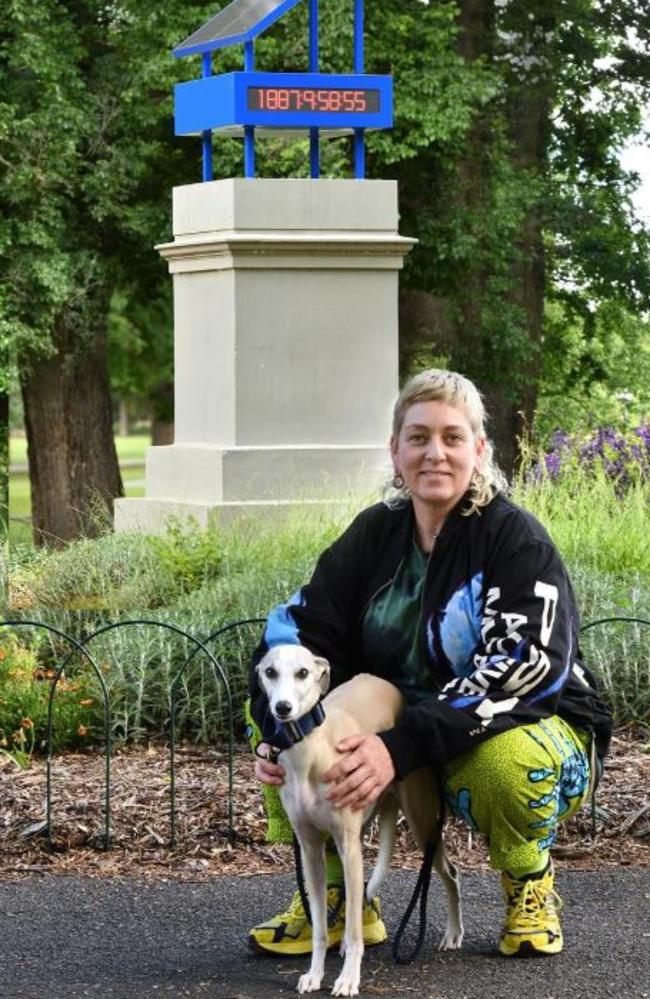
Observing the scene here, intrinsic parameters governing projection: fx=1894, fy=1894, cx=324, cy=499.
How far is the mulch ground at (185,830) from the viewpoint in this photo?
565 centimetres

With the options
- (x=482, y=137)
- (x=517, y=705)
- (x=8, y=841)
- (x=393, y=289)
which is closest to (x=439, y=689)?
(x=517, y=705)

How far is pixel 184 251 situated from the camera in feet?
37.6

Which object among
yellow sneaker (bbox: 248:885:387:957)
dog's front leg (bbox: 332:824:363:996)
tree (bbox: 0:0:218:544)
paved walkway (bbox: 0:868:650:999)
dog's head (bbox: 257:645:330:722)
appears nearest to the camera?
dog's head (bbox: 257:645:330:722)

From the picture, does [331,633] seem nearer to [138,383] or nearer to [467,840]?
[467,840]

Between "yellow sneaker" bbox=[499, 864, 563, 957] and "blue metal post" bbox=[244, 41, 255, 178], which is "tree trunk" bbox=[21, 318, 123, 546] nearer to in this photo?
"blue metal post" bbox=[244, 41, 255, 178]

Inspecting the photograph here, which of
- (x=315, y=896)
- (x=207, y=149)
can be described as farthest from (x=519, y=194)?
(x=315, y=896)

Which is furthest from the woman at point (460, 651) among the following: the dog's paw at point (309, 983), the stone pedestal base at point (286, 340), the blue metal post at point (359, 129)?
the blue metal post at point (359, 129)

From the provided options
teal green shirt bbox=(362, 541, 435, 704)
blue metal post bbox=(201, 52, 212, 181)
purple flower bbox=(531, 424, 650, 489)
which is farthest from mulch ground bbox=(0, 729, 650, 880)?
blue metal post bbox=(201, 52, 212, 181)

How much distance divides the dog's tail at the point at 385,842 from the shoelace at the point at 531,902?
33 cm

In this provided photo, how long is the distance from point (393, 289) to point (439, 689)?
7.01m

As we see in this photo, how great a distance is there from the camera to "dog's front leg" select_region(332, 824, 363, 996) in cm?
429

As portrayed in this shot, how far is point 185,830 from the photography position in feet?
19.2

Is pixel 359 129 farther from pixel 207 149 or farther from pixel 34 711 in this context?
pixel 34 711

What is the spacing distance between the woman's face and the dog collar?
0.65m
